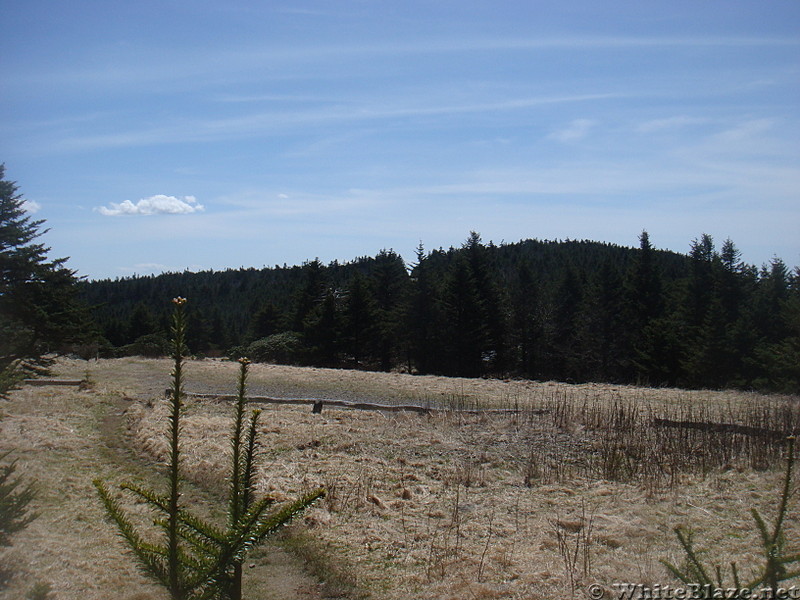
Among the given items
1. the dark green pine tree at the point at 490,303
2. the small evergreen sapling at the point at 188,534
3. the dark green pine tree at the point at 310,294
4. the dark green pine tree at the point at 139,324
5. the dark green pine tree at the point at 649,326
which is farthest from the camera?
the dark green pine tree at the point at 139,324

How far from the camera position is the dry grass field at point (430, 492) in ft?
17.1

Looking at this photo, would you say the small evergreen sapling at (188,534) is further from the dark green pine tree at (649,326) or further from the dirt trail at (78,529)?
the dark green pine tree at (649,326)

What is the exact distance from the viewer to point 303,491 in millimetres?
7512

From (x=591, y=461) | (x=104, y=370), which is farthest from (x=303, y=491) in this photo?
(x=104, y=370)

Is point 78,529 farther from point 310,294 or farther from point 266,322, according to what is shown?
point 266,322

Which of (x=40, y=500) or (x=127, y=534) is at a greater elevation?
(x=127, y=534)

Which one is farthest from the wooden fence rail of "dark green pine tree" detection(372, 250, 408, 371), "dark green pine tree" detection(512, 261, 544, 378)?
"dark green pine tree" detection(512, 261, 544, 378)

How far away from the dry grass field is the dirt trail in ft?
0.08

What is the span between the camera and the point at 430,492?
7.64 meters

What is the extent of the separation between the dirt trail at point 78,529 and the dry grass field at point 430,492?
26 millimetres

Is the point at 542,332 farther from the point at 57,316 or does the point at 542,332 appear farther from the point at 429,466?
the point at 429,466

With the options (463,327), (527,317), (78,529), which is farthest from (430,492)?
(527,317)

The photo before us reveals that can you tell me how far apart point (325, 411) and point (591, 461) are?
689cm

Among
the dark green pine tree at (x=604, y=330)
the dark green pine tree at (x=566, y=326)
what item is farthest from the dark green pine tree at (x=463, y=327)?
the dark green pine tree at (x=604, y=330)
